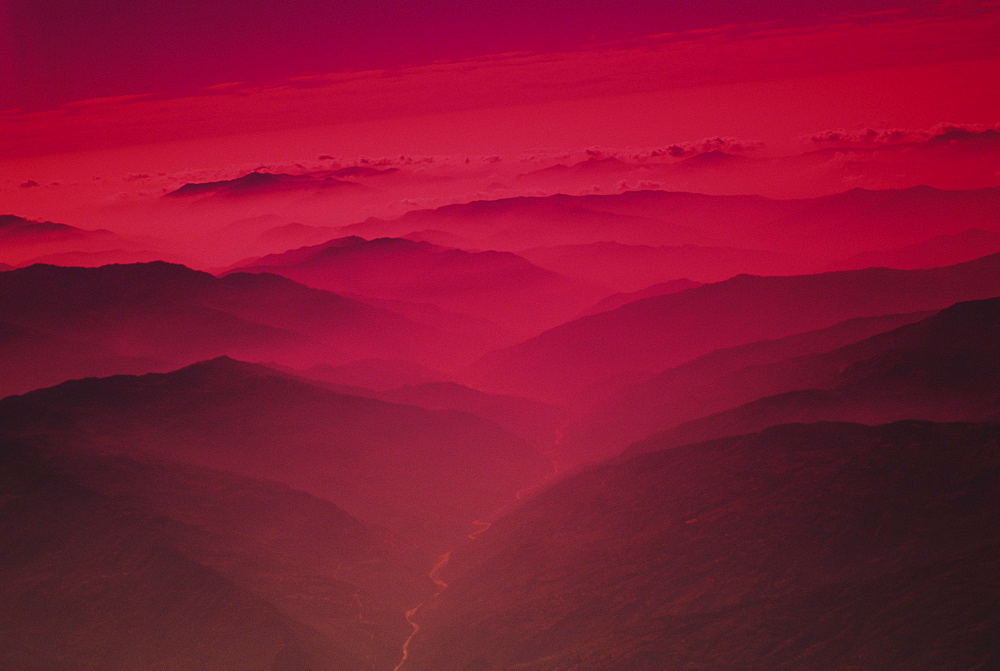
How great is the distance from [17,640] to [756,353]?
63.0 metres

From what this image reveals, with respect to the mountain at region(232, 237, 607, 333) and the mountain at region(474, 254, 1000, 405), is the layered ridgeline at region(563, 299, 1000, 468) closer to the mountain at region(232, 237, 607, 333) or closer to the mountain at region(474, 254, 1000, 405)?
the mountain at region(474, 254, 1000, 405)

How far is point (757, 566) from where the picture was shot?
171 feet

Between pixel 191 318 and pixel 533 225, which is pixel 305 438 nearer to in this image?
pixel 191 318

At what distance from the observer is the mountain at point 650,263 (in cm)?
6384

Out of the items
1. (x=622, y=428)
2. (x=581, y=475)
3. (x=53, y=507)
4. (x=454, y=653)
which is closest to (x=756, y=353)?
(x=622, y=428)

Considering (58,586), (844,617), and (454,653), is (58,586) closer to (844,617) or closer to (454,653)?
(454,653)

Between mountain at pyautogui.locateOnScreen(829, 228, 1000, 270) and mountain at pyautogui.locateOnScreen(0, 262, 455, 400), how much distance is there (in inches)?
2095

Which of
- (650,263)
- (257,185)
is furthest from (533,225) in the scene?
(257,185)

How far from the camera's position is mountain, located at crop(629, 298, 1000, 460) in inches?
2143

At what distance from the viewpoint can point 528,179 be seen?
7869 centimetres

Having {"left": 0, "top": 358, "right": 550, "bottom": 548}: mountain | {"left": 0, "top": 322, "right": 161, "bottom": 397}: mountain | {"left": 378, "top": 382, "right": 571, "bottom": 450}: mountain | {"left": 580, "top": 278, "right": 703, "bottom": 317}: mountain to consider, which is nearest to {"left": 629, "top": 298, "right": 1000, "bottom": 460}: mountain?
{"left": 378, "top": 382, "right": 571, "bottom": 450}: mountain

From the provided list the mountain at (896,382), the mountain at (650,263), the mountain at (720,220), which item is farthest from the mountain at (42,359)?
the mountain at (650,263)

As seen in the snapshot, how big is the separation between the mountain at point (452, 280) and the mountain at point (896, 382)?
3663cm

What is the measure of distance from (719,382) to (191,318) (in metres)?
57.8
